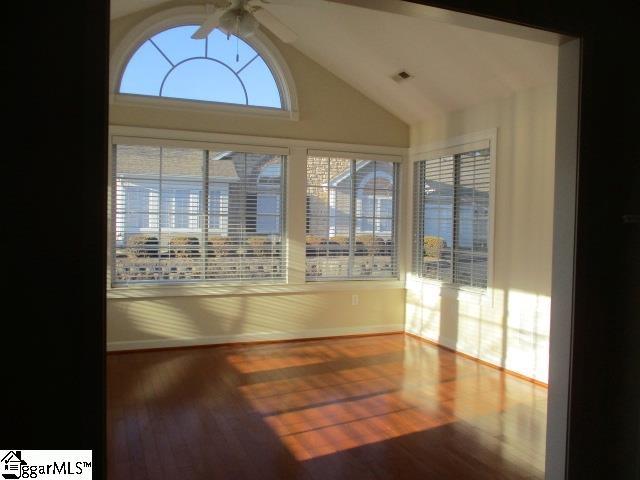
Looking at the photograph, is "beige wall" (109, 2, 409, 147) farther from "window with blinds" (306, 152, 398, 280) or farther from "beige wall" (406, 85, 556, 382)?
"beige wall" (406, 85, 556, 382)

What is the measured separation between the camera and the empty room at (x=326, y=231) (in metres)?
3.49

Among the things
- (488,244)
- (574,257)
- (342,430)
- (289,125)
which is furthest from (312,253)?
(574,257)

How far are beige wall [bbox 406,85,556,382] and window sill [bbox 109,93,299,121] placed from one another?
1877mm

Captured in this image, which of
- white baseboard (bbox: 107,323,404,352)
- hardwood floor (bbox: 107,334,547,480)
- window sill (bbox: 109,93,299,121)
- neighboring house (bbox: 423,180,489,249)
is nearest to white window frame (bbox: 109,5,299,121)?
window sill (bbox: 109,93,299,121)

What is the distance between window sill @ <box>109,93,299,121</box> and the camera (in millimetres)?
4801

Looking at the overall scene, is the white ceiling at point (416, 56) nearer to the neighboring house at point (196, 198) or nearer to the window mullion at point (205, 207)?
the neighboring house at point (196, 198)

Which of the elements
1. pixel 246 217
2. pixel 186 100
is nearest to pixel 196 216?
pixel 246 217

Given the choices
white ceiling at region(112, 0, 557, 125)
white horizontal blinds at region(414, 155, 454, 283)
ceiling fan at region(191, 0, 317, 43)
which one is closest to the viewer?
ceiling fan at region(191, 0, 317, 43)

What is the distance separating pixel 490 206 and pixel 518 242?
0.46 m

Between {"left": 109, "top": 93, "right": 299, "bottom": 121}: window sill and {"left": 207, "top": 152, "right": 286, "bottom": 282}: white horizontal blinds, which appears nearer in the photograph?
{"left": 109, "top": 93, "right": 299, "bottom": 121}: window sill

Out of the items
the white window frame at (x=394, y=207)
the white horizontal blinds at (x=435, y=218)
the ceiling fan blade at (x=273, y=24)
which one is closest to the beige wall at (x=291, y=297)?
the white window frame at (x=394, y=207)

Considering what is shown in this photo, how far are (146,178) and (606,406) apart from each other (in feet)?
13.8

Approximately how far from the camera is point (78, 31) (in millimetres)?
1428

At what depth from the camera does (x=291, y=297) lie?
5520 millimetres
